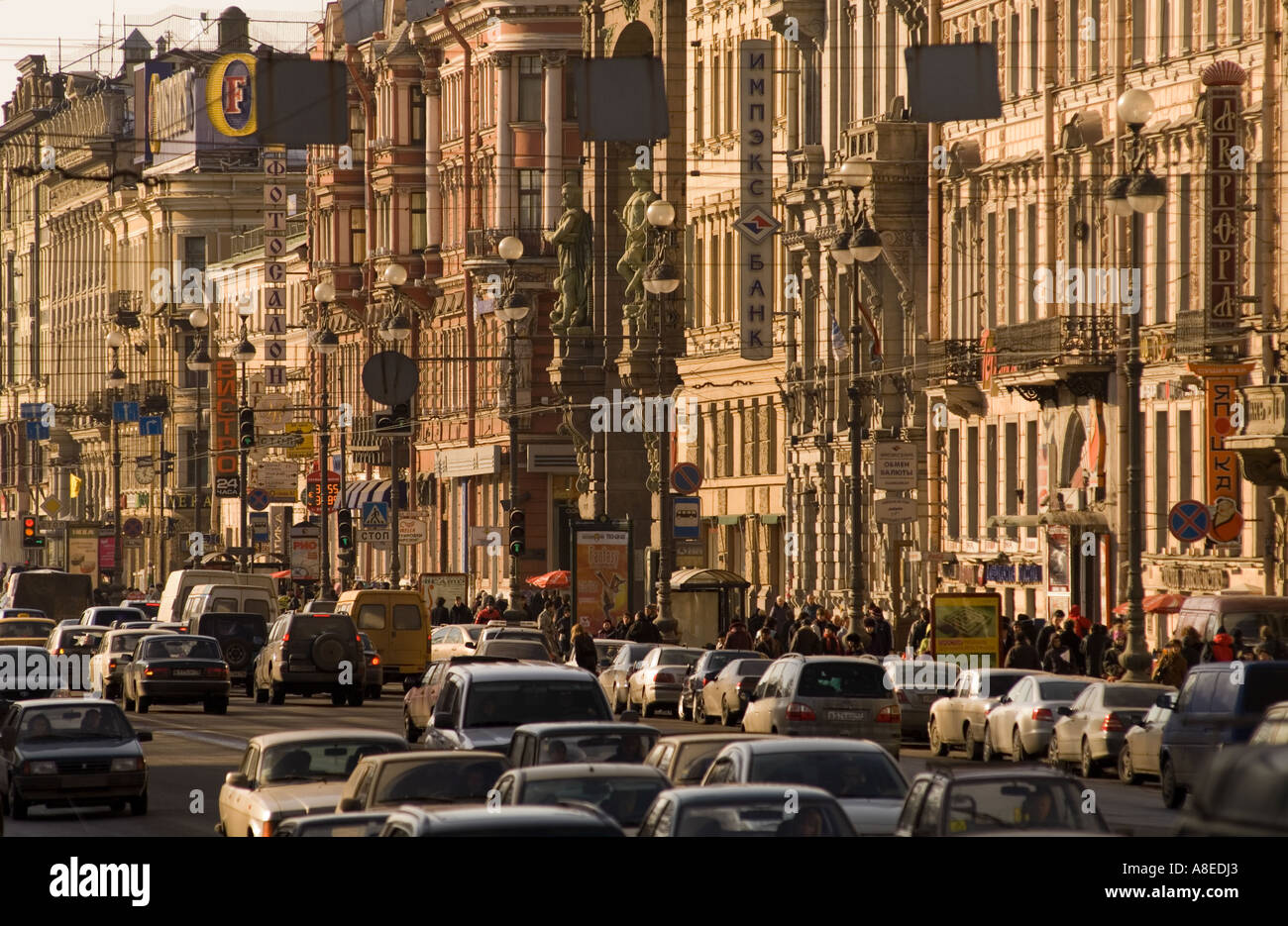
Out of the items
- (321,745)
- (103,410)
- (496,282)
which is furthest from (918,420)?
(103,410)

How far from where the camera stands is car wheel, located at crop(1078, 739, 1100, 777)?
32312 millimetres

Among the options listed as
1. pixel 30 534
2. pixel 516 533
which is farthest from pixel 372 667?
pixel 30 534

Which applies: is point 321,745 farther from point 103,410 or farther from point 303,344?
point 103,410

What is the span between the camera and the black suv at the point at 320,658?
48.2m

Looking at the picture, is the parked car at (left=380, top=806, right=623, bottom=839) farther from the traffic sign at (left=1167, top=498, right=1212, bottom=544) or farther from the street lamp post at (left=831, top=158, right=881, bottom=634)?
the street lamp post at (left=831, top=158, right=881, bottom=634)

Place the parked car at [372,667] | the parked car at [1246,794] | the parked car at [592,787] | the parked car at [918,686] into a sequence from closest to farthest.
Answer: the parked car at [1246,794], the parked car at [592,787], the parked car at [918,686], the parked car at [372,667]

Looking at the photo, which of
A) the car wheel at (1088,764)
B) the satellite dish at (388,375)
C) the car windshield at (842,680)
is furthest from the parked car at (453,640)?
the car wheel at (1088,764)

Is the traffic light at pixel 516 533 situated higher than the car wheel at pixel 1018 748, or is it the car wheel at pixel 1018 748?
the traffic light at pixel 516 533

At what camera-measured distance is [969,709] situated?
119 ft

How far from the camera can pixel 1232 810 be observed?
470 inches

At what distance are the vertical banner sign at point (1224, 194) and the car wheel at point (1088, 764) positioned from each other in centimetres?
1525

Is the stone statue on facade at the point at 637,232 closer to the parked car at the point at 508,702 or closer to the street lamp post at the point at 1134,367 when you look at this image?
the street lamp post at the point at 1134,367

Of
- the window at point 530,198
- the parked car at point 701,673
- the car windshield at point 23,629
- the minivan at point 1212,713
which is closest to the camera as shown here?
the minivan at point 1212,713

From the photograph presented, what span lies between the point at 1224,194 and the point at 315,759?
27.3 meters
